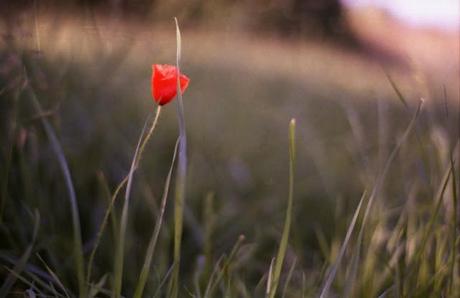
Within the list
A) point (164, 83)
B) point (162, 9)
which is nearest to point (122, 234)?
point (164, 83)

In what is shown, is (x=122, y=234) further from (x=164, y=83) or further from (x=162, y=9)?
(x=162, y=9)

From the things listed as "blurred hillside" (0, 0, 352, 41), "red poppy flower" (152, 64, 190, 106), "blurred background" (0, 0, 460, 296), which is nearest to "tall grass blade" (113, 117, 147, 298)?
"red poppy flower" (152, 64, 190, 106)

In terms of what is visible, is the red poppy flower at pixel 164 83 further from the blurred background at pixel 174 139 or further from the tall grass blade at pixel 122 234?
the blurred background at pixel 174 139

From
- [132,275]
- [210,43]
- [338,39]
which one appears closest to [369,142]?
[132,275]

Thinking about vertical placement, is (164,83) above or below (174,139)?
above

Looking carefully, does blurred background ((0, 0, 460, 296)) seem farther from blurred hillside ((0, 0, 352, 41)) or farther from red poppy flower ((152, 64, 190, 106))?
red poppy flower ((152, 64, 190, 106))

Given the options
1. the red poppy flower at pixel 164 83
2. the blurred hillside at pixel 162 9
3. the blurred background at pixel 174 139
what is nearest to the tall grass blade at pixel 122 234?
the red poppy flower at pixel 164 83

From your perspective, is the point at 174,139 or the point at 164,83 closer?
the point at 164,83
